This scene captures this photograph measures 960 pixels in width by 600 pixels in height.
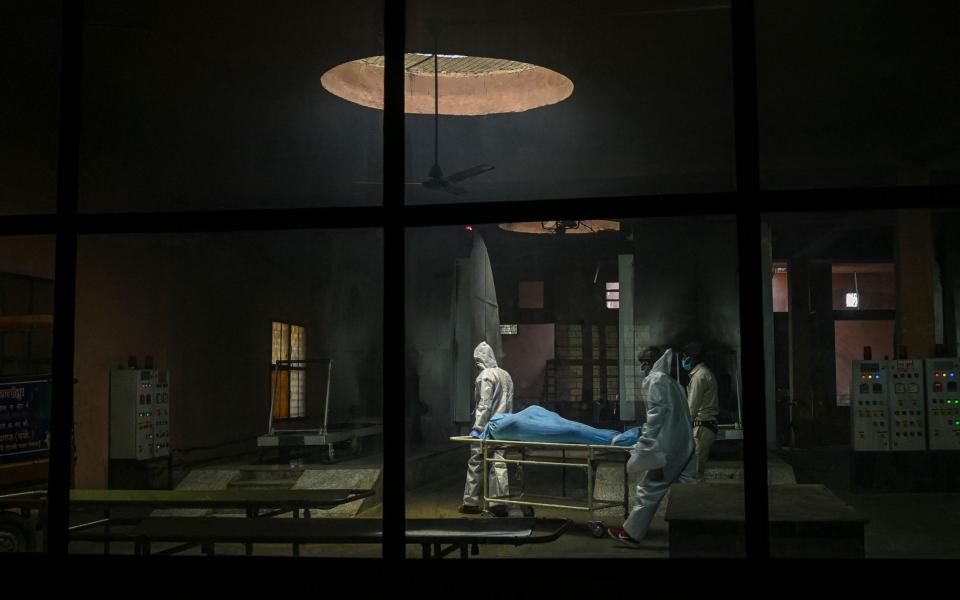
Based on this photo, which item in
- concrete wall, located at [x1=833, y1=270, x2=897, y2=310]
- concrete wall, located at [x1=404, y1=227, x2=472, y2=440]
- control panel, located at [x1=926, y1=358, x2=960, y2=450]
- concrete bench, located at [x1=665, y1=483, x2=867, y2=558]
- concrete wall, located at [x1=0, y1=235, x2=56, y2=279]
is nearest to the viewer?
concrete bench, located at [x1=665, y1=483, x2=867, y2=558]

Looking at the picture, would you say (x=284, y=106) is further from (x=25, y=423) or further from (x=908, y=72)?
(x=25, y=423)

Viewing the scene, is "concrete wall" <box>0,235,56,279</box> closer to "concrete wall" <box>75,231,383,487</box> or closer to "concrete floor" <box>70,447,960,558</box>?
"concrete wall" <box>75,231,383,487</box>

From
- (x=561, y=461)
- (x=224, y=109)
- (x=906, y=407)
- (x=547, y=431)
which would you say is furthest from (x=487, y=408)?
(x=906, y=407)

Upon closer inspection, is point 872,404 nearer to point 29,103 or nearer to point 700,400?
point 700,400

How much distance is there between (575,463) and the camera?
655 centimetres

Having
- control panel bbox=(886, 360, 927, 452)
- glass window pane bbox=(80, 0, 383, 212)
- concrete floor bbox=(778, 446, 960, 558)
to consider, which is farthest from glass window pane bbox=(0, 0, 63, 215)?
control panel bbox=(886, 360, 927, 452)

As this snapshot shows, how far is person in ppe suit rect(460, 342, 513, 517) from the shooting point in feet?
20.0

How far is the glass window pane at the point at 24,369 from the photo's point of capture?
220 inches

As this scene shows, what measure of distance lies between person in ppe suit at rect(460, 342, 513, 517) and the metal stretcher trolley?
0.09m

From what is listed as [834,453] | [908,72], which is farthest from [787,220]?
[834,453]

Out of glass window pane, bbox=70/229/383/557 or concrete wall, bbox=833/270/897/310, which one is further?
concrete wall, bbox=833/270/897/310

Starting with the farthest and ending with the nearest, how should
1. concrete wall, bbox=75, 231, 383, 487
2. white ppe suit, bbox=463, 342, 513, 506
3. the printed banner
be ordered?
1. white ppe suit, bbox=463, 342, 513, 506
2. the printed banner
3. concrete wall, bbox=75, 231, 383, 487

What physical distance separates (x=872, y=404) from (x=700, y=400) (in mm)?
3750

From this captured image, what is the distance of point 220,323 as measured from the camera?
6363 millimetres
